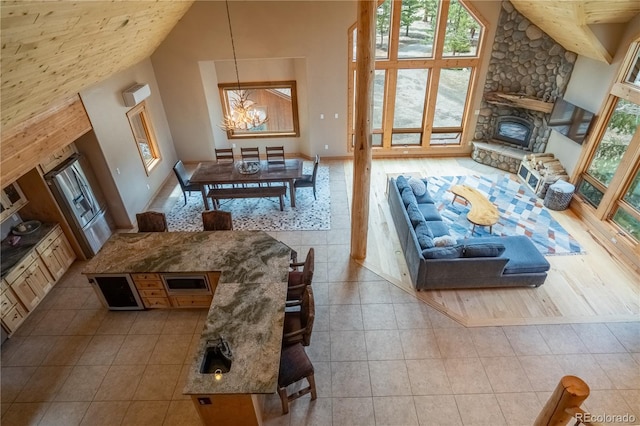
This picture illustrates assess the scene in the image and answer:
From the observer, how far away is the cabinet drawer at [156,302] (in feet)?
16.1

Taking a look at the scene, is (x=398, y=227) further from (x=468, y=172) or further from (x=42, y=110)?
(x=42, y=110)

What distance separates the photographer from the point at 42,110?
468cm

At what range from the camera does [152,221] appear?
5324 millimetres

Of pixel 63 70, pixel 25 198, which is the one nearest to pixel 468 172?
pixel 63 70

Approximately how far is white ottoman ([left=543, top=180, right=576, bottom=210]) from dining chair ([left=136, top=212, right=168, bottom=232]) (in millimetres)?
7568

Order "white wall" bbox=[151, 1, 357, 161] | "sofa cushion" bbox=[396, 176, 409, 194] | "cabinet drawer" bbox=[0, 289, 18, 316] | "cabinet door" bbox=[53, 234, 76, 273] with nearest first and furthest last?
"cabinet drawer" bbox=[0, 289, 18, 316], "cabinet door" bbox=[53, 234, 76, 273], "sofa cushion" bbox=[396, 176, 409, 194], "white wall" bbox=[151, 1, 357, 161]

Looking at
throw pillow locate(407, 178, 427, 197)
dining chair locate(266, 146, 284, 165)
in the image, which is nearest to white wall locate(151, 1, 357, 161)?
dining chair locate(266, 146, 284, 165)

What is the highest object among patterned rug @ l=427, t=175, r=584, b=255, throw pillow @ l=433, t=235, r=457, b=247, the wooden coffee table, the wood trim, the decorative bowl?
the wood trim

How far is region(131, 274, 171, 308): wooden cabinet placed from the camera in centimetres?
464

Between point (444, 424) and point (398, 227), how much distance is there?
3.38m

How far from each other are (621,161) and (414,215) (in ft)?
12.8

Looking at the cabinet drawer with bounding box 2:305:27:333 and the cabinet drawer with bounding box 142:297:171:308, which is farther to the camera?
the cabinet drawer with bounding box 142:297:171:308

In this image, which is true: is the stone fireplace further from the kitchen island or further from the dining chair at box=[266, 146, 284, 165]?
the kitchen island

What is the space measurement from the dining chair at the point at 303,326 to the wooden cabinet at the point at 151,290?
200 centimetres
